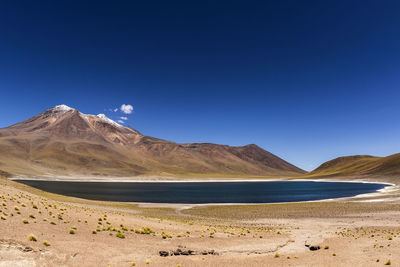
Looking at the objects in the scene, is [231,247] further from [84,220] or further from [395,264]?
[84,220]

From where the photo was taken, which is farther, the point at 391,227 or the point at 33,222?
the point at 391,227

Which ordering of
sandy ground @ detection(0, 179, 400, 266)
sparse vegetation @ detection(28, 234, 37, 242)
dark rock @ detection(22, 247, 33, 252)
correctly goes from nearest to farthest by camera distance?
dark rock @ detection(22, 247, 33, 252) → sandy ground @ detection(0, 179, 400, 266) → sparse vegetation @ detection(28, 234, 37, 242)

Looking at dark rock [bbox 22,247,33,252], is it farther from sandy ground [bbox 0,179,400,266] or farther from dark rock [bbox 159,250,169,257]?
dark rock [bbox 159,250,169,257]

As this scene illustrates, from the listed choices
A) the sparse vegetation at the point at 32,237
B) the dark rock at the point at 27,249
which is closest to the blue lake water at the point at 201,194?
the sparse vegetation at the point at 32,237

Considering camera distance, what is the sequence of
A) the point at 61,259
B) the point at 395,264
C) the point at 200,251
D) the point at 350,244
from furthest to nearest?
1. the point at 350,244
2. the point at 200,251
3. the point at 395,264
4. the point at 61,259

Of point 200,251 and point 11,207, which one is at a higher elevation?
point 11,207

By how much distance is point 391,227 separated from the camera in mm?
31047

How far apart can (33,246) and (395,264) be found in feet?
75.1

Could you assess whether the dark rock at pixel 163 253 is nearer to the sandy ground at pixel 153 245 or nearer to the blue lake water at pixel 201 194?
the sandy ground at pixel 153 245

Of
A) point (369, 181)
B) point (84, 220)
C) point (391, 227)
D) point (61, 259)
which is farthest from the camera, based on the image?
point (369, 181)

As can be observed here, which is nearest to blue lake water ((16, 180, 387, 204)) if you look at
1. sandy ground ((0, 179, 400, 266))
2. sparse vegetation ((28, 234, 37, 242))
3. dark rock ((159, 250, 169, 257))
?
sandy ground ((0, 179, 400, 266))

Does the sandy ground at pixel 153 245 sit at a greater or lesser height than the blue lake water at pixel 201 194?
greater

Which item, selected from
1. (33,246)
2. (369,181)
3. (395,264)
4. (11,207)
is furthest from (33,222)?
(369,181)

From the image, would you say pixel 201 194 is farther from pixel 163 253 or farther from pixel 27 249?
pixel 27 249
